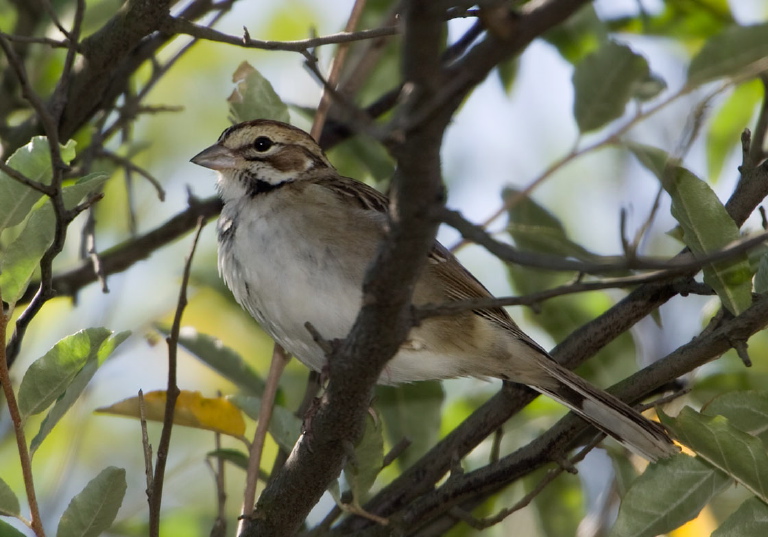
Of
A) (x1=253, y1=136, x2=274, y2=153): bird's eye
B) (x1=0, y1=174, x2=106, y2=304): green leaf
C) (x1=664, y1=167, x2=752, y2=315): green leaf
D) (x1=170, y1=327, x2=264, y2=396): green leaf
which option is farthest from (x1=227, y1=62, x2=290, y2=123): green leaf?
(x1=664, y1=167, x2=752, y2=315): green leaf

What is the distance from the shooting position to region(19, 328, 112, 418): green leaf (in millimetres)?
2676

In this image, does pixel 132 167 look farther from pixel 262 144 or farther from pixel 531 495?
pixel 531 495

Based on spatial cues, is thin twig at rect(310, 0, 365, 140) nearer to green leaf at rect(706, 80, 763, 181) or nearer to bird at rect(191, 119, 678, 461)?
bird at rect(191, 119, 678, 461)

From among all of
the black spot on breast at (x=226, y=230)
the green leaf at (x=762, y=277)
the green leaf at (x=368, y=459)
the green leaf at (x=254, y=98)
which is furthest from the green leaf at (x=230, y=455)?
the green leaf at (x=762, y=277)

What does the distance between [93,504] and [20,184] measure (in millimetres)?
860

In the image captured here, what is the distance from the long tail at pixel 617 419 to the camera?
11.0ft

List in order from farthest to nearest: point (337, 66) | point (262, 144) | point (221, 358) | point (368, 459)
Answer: point (262, 144) < point (337, 66) < point (221, 358) < point (368, 459)

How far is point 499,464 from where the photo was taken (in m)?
3.25

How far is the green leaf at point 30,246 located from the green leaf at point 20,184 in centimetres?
4

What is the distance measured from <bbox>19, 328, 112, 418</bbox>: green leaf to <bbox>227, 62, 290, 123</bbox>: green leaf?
141cm

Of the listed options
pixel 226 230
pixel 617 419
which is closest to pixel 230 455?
pixel 226 230

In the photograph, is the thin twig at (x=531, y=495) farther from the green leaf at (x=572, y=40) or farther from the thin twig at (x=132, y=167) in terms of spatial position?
the green leaf at (x=572, y=40)

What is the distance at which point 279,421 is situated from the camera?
3371mm

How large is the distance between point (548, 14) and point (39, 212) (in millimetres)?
1599
